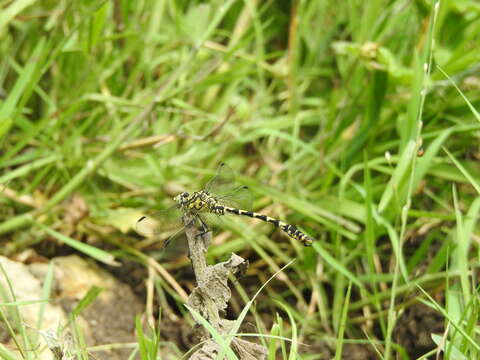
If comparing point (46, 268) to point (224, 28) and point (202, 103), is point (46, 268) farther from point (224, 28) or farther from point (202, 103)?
point (224, 28)

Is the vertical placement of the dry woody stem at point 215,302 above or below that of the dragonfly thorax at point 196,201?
below

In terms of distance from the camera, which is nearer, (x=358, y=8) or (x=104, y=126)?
(x=104, y=126)

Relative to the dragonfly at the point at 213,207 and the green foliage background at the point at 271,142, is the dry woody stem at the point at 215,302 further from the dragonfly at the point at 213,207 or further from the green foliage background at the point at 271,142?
the green foliage background at the point at 271,142

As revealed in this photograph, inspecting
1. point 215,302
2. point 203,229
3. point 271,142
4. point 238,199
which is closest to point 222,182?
point 238,199

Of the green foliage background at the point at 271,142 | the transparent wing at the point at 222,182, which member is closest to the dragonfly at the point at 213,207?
the transparent wing at the point at 222,182

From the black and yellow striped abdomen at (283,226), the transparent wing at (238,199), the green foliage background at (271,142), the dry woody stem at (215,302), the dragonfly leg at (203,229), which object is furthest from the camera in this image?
the green foliage background at (271,142)

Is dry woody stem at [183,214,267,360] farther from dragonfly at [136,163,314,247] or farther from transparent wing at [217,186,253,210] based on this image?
transparent wing at [217,186,253,210]

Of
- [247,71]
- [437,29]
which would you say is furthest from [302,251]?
[437,29]

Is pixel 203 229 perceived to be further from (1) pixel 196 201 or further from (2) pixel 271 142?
(2) pixel 271 142
